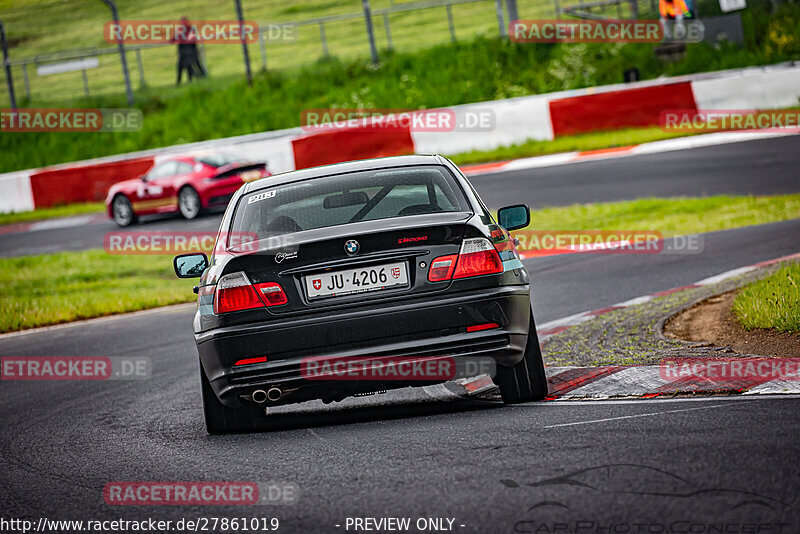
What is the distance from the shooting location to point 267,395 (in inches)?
238

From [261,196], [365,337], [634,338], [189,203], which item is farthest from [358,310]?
[189,203]

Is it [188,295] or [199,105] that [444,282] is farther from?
[199,105]

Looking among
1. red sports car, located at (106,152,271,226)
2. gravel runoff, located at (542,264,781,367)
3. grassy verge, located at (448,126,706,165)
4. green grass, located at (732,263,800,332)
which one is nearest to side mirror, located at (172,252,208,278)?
gravel runoff, located at (542,264,781,367)

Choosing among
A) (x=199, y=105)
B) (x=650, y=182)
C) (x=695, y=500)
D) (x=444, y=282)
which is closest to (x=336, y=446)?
(x=444, y=282)

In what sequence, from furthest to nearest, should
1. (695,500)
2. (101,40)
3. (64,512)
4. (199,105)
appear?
(101,40)
(199,105)
(64,512)
(695,500)

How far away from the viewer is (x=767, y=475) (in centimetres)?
440

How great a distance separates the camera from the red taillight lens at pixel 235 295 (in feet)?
19.5

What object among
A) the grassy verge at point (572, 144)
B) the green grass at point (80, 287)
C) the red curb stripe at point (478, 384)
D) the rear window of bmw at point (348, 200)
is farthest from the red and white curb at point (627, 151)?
the rear window of bmw at point (348, 200)

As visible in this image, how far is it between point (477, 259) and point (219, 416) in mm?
1698

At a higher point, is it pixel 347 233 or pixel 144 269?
pixel 347 233

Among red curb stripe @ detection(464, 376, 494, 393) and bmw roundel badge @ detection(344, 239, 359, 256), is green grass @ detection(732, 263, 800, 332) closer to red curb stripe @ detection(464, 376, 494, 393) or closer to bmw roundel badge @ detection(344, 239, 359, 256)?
red curb stripe @ detection(464, 376, 494, 393)

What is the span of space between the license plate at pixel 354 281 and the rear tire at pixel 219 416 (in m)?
0.94

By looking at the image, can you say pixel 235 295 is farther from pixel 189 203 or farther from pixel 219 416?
pixel 189 203

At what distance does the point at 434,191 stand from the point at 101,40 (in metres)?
42.4
